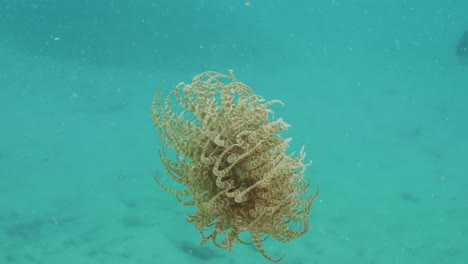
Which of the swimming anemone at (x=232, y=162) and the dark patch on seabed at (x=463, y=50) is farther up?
the dark patch on seabed at (x=463, y=50)

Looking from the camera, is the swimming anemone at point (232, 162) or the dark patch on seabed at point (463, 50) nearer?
the swimming anemone at point (232, 162)

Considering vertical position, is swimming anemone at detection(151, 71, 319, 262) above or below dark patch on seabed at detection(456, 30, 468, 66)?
below

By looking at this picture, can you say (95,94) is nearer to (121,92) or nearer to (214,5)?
(121,92)

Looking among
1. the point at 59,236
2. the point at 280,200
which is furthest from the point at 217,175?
the point at 59,236

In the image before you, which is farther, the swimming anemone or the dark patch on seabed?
the dark patch on seabed
